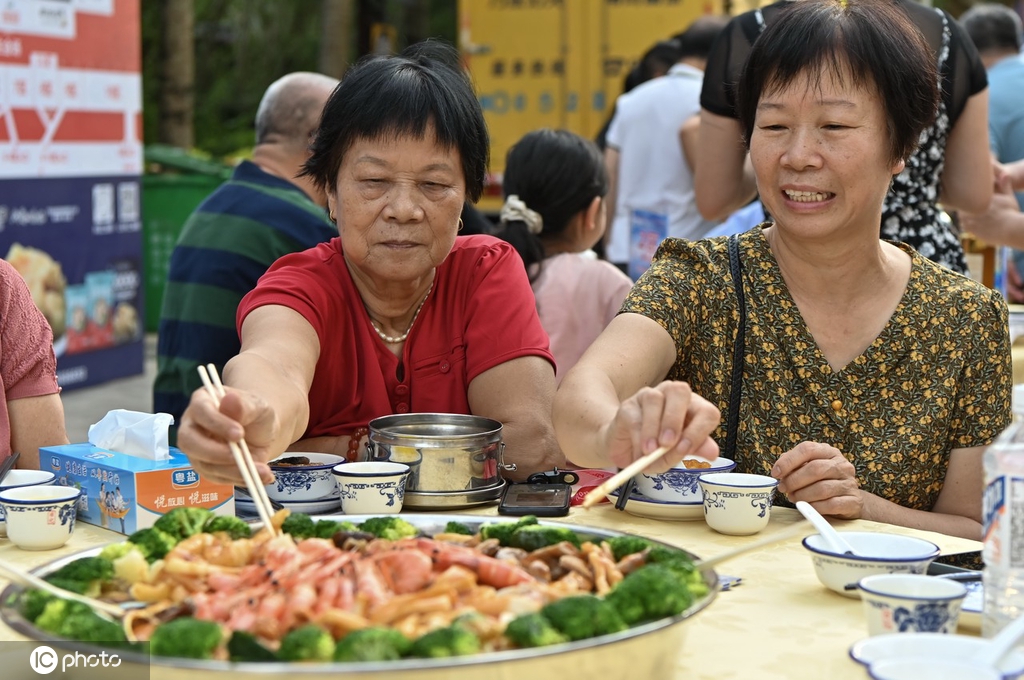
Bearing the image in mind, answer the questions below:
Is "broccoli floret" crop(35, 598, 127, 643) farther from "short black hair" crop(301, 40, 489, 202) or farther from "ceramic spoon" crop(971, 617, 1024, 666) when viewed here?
"short black hair" crop(301, 40, 489, 202)

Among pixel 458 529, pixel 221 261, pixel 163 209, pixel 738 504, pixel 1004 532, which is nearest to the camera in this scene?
pixel 1004 532

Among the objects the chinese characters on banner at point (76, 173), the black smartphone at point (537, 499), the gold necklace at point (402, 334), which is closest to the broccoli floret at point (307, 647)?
the black smartphone at point (537, 499)

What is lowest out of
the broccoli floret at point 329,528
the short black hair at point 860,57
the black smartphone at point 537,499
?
the black smartphone at point 537,499

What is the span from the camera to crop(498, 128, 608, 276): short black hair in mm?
4609

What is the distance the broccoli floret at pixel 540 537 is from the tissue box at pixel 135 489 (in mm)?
610

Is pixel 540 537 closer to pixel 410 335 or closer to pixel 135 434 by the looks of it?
pixel 135 434

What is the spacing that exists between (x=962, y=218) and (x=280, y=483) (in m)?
2.96

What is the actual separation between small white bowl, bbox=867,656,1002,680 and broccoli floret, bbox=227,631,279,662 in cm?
60

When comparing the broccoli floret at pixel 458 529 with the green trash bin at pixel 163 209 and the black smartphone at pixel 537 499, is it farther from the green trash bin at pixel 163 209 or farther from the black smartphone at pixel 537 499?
the green trash bin at pixel 163 209

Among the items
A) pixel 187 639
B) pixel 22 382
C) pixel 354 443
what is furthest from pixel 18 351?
pixel 187 639

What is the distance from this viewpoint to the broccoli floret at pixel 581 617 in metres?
1.23

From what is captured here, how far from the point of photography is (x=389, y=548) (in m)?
1.54

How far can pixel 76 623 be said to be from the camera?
49.0 inches

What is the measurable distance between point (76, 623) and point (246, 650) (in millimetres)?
208
